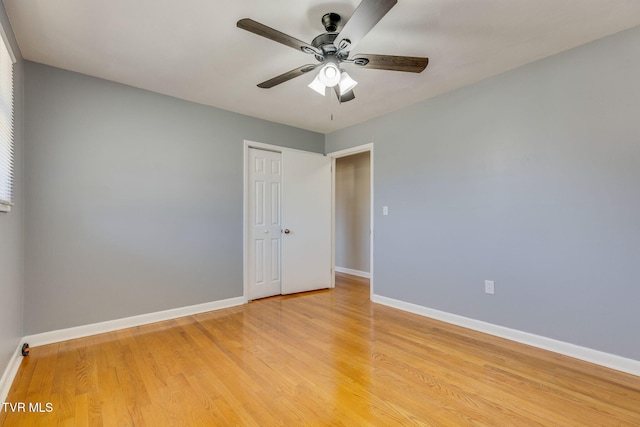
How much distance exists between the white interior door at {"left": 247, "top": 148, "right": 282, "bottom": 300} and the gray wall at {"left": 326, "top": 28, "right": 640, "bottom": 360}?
1.63 m

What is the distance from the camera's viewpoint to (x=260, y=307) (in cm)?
356

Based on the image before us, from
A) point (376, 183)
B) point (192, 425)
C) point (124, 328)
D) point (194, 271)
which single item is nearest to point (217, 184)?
point (194, 271)

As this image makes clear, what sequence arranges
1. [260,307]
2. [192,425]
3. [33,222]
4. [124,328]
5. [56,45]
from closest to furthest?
[192,425]
[56,45]
[33,222]
[124,328]
[260,307]

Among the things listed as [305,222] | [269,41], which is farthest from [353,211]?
[269,41]

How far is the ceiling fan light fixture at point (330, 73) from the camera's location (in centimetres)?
195

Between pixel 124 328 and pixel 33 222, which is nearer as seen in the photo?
pixel 33 222

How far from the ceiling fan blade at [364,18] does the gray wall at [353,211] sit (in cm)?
384

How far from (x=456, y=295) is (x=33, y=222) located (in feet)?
12.9

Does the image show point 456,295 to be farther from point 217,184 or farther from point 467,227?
point 217,184

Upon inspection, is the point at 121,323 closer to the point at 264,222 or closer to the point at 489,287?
the point at 264,222

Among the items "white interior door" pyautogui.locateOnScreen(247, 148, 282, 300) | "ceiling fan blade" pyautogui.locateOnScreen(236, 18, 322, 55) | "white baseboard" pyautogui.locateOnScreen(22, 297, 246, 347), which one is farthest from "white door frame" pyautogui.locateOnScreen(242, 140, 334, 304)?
"ceiling fan blade" pyautogui.locateOnScreen(236, 18, 322, 55)

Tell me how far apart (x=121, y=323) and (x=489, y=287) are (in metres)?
3.57

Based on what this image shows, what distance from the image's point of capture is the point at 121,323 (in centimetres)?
285

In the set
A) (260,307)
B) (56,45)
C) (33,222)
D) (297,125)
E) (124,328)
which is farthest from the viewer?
(297,125)
